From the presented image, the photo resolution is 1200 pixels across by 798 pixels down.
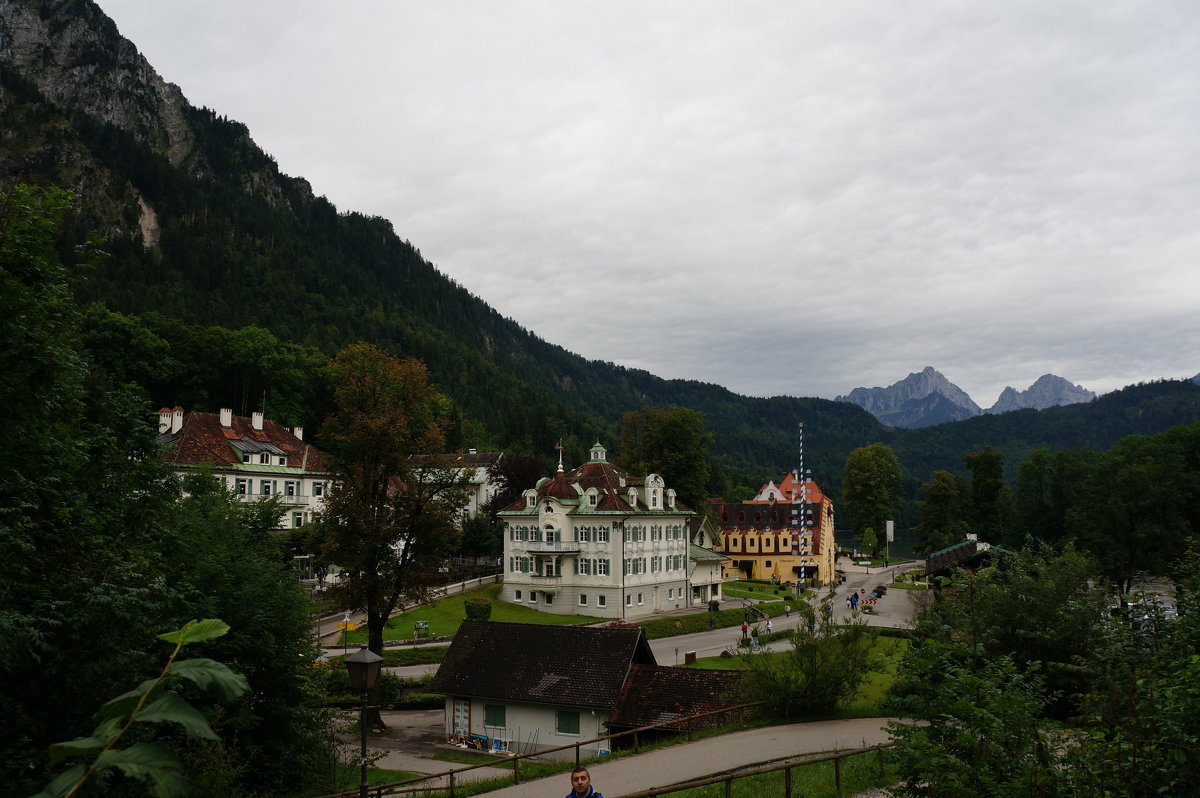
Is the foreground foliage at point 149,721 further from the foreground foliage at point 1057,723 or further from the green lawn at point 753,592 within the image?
the green lawn at point 753,592

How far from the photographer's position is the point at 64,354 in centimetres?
1160

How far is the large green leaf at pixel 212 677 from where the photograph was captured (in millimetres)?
2523

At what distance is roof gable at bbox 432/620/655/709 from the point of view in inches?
1061

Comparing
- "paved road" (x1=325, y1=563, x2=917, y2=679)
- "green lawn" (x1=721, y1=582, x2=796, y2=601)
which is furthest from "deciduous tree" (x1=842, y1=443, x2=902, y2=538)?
"green lawn" (x1=721, y1=582, x2=796, y2=601)

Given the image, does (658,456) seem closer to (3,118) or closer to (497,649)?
(497,649)

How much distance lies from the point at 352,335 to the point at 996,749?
158 metres

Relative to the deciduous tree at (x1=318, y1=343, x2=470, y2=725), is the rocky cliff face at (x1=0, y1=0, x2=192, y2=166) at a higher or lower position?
higher

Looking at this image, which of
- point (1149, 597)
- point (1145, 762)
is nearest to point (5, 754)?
point (1145, 762)

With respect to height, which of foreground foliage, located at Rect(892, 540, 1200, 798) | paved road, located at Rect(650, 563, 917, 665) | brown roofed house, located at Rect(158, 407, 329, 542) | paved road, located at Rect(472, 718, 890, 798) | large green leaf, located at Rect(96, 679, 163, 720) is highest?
brown roofed house, located at Rect(158, 407, 329, 542)

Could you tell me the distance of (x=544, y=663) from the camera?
28391 millimetres

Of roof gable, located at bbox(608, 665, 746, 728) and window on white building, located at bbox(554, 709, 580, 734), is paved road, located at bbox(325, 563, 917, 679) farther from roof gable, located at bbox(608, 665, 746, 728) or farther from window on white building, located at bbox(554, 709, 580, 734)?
window on white building, located at bbox(554, 709, 580, 734)

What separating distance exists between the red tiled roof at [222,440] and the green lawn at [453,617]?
44.8 ft

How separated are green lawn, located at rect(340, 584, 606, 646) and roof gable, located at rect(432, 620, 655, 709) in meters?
16.0

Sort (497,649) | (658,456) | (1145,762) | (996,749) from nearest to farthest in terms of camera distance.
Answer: (1145,762)
(996,749)
(497,649)
(658,456)
